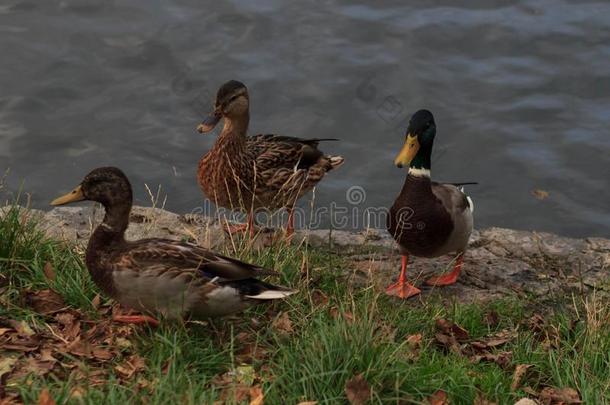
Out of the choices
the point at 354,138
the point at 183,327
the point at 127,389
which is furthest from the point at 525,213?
the point at 127,389

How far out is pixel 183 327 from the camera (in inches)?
197

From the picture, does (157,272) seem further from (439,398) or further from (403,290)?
(403,290)

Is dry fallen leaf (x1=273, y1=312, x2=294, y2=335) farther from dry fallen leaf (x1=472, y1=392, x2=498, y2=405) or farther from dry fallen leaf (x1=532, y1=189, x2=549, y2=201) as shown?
dry fallen leaf (x1=532, y1=189, x2=549, y2=201)

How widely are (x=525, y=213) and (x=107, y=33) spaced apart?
5294 millimetres

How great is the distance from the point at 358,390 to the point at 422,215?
253 cm

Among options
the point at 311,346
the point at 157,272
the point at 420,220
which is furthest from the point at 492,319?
the point at 157,272

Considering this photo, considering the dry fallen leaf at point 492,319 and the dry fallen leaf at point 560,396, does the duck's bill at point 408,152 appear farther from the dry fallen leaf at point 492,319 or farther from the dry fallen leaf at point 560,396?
the dry fallen leaf at point 560,396

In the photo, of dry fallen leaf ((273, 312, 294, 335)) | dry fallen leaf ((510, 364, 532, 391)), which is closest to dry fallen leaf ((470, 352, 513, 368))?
dry fallen leaf ((510, 364, 532, 391))

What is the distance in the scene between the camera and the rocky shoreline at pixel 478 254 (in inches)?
273

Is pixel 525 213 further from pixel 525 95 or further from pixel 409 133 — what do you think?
pixel 409 133

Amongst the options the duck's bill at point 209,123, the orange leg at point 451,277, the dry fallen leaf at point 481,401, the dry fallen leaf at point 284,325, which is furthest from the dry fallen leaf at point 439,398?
the duck's bill at point 209,123

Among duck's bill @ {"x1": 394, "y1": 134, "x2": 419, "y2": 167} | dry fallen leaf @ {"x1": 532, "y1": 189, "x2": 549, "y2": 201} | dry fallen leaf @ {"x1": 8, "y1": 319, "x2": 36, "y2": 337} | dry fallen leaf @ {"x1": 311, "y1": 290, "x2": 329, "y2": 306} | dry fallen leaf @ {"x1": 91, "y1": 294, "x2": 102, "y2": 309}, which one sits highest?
duck's bill @ {"x1": 394, "y1": 134, "x2": 419, "y2": 167}

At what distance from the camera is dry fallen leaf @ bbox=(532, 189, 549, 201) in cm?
1002

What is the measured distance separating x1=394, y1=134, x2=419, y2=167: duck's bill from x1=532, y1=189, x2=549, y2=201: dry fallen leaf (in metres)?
3.41
